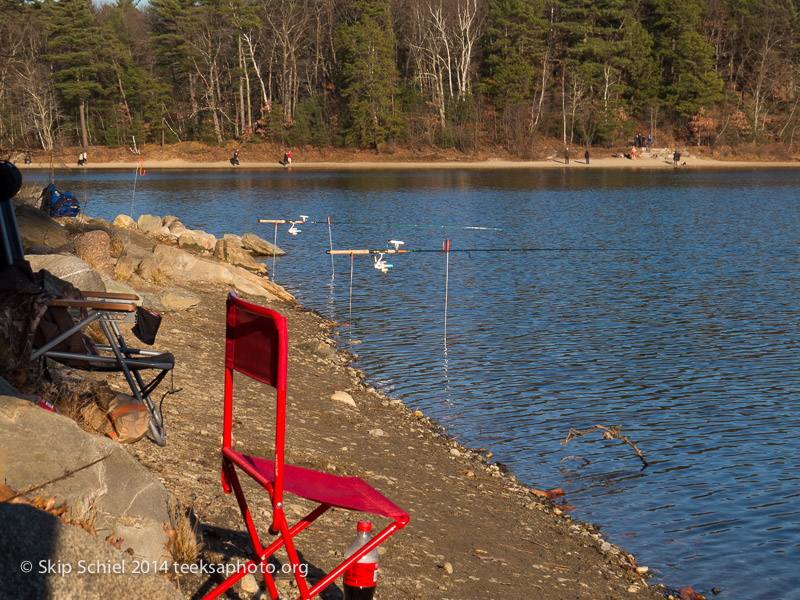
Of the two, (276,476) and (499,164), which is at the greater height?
(276,476)

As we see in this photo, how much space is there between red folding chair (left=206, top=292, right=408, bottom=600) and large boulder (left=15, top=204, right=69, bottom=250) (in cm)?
1001

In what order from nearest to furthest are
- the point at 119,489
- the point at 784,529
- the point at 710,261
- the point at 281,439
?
the point at 281,439
the point at 119,489
the point at 784,529
the point at 710,261

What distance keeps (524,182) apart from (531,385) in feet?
169

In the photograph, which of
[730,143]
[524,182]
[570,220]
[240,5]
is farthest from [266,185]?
[730,143]

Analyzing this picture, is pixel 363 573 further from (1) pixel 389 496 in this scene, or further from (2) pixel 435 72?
(2) pixel 435 72

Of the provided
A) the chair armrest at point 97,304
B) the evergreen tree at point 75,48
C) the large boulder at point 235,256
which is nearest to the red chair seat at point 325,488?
the chair armrest at point 97,304

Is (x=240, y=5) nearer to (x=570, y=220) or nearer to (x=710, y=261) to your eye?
(x=570, y=220)

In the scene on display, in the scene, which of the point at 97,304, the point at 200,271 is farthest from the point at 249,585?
the point at 200,271

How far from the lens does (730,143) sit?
88250 mm

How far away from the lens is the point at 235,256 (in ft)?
78.7

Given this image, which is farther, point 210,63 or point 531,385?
point 210,63

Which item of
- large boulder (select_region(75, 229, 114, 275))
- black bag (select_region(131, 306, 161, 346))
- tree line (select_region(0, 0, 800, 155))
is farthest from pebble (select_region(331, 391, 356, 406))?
tree line (select_region(0, 0, 800, 155))

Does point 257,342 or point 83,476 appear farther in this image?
point 83,476

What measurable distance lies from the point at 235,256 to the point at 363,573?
66.0 feet
